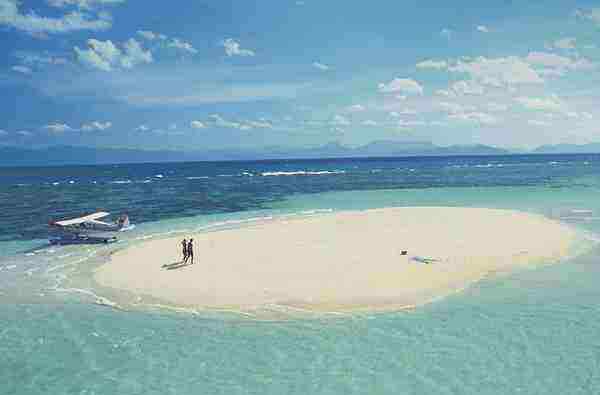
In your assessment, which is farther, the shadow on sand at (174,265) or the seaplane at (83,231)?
the seaplane at (83,231)

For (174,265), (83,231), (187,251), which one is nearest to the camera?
(174,265)

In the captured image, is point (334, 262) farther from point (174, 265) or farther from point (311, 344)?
point (311, 344)

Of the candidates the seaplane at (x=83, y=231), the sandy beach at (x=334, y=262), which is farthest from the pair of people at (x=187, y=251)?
the seaplane at (x=83, y=231)

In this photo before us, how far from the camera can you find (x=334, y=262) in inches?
1050

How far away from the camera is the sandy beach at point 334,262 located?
69.5 ft

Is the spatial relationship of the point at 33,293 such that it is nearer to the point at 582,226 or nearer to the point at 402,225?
the point at 402,225

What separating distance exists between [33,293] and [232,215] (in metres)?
30.4

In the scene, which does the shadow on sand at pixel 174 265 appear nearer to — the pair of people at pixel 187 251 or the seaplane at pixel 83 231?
the pair of people at pixel 187 251

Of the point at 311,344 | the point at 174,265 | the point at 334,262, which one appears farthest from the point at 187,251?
the point at 311,344

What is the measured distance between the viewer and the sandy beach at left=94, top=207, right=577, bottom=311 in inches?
834

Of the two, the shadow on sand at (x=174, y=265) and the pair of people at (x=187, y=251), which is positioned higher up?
the pair of people at (x=187, y=251)

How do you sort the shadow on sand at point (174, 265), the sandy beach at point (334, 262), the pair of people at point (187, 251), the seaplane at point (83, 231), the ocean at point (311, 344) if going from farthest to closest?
1. the seaplane at point (83, 231)
2. the pair of people at point (187, 251)
3. the shadow on sand at point (174, 265)
4. the sandy beach at point (334, 262)
5. the ocean at point (311, 344)

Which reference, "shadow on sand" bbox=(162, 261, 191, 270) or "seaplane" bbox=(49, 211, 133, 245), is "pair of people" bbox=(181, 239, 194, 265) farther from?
"seaplane" bbox=(49, 211, 133, 245)

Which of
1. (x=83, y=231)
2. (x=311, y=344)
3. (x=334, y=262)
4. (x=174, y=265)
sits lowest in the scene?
(x=311, y=344)
